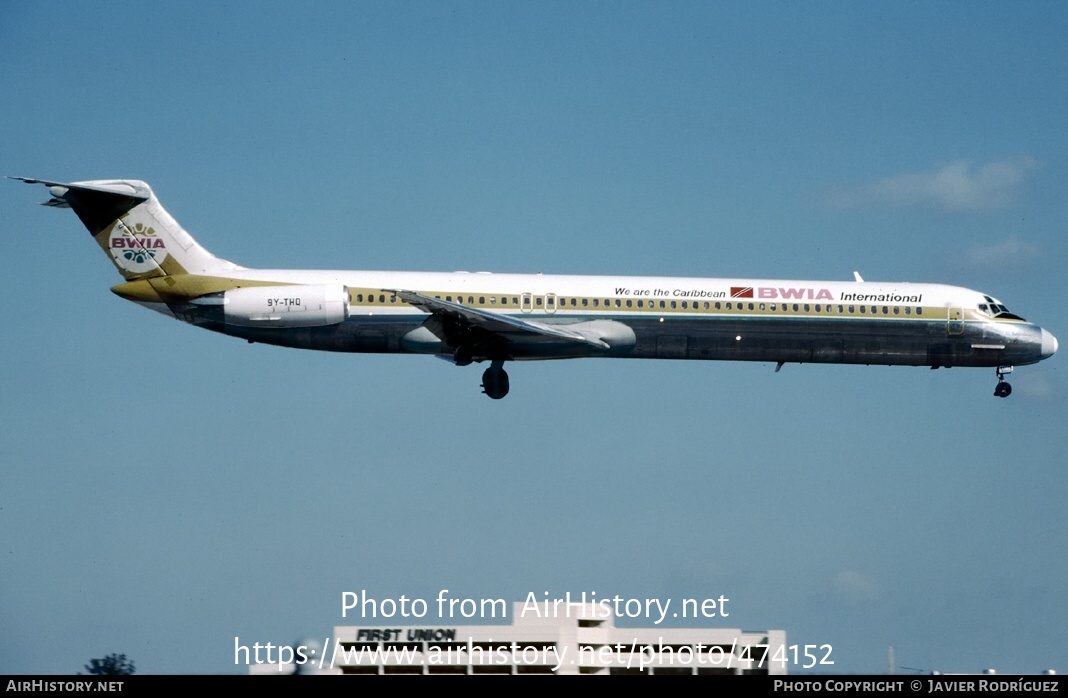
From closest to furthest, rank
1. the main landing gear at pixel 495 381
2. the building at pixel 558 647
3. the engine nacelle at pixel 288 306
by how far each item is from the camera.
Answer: the engine nacelle at pixel 288 306 → the main landing gear at pixel 495 381 → the building at pixel 558 647

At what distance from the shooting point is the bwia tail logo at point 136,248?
42438mm

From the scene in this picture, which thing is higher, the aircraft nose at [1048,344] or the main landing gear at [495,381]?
the aircraft nose at [1048,344]

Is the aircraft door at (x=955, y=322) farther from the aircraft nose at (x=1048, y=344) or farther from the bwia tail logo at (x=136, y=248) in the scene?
the bwia tail logo at (x=136, y=248)

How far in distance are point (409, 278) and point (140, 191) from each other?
826 centimetres

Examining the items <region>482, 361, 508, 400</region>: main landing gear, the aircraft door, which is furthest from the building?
the aircraft door

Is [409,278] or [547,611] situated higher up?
[409,278]

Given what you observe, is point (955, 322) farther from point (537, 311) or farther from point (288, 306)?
point (288, 306)

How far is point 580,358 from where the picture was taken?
4147cm

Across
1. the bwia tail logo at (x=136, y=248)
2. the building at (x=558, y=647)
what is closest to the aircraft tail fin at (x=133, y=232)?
the bwia tail logo at (x=136, y=248)

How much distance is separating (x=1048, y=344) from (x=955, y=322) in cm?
306
